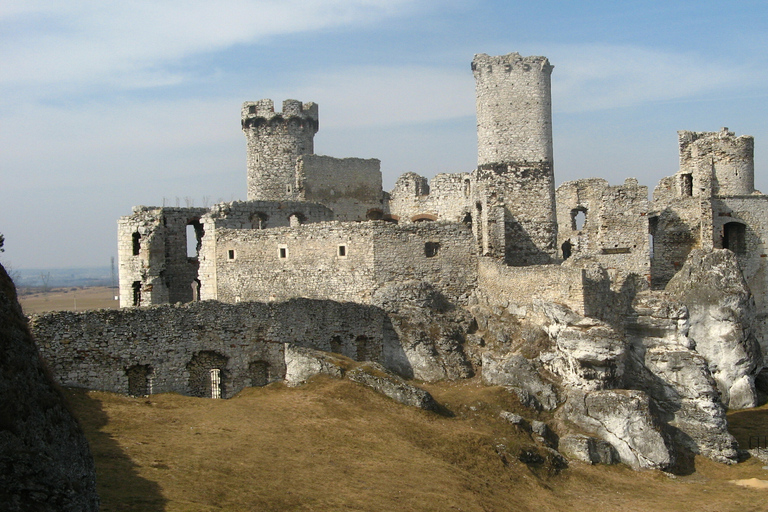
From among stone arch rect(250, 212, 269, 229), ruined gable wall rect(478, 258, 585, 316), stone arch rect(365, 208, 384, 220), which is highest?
stone arch rect(365, 208, 384, 220)

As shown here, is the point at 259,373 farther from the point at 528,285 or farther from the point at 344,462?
the point at 528,285

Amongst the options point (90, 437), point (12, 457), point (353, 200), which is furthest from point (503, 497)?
point (353, 200)

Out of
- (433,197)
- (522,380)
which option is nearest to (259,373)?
(522,380)

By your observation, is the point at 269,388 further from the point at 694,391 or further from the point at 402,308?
the point at 694,391

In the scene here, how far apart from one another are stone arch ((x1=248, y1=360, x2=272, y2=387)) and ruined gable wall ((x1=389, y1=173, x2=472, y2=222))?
16941 mm

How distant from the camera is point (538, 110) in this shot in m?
39.8

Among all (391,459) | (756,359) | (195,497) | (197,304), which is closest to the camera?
(195,497)

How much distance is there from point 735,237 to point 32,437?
131 ft

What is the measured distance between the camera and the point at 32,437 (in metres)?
9.47

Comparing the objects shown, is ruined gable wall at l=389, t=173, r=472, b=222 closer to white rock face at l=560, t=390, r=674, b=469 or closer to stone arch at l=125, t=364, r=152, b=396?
white rock face at l=560, t=390, r=674, b=469

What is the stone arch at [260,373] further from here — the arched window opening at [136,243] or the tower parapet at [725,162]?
the tower parapet at [725,162]

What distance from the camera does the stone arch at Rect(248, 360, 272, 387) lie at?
26.1 meters

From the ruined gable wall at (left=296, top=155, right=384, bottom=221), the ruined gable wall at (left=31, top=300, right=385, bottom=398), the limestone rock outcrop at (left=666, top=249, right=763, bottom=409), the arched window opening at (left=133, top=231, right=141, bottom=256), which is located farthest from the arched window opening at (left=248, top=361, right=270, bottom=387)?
the limestone rock outcrop at (left=666, top=249, right=763, bottom=409)

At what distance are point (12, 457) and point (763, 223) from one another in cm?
4063
